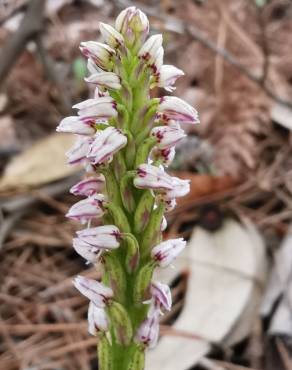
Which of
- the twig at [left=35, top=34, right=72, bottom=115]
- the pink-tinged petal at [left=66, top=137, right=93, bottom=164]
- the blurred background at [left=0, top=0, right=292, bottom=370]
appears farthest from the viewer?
the twig at [left=35, top=34, right=72, bottom=115]

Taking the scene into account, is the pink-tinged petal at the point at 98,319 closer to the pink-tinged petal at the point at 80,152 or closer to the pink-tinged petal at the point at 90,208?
the pink-tinged petal at the point at 90,208

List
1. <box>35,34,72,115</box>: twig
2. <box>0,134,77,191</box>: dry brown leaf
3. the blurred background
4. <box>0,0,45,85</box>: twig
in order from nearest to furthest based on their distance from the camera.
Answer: the blurred background, <box>0,134,77,191</box>: dry brown leaf, <box>0,0,45,85</box>: twig, <box>35,34,72,115</box>: twig

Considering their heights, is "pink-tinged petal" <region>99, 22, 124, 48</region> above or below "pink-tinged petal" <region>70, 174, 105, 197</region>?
above

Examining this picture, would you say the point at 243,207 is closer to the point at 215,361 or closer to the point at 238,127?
the point at 238,127

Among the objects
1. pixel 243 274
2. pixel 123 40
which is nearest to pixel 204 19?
pixel 243 274

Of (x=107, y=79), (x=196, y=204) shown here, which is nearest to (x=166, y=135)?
(x=107, y=79)

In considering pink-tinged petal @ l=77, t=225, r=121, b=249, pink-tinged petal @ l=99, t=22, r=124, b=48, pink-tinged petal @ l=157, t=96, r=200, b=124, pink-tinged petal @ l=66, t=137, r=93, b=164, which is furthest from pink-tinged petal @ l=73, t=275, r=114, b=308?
pink-tinged petal @ l=99, t=22, r=124, b=48

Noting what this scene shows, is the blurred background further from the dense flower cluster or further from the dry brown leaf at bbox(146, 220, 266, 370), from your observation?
the dense flower cluster
